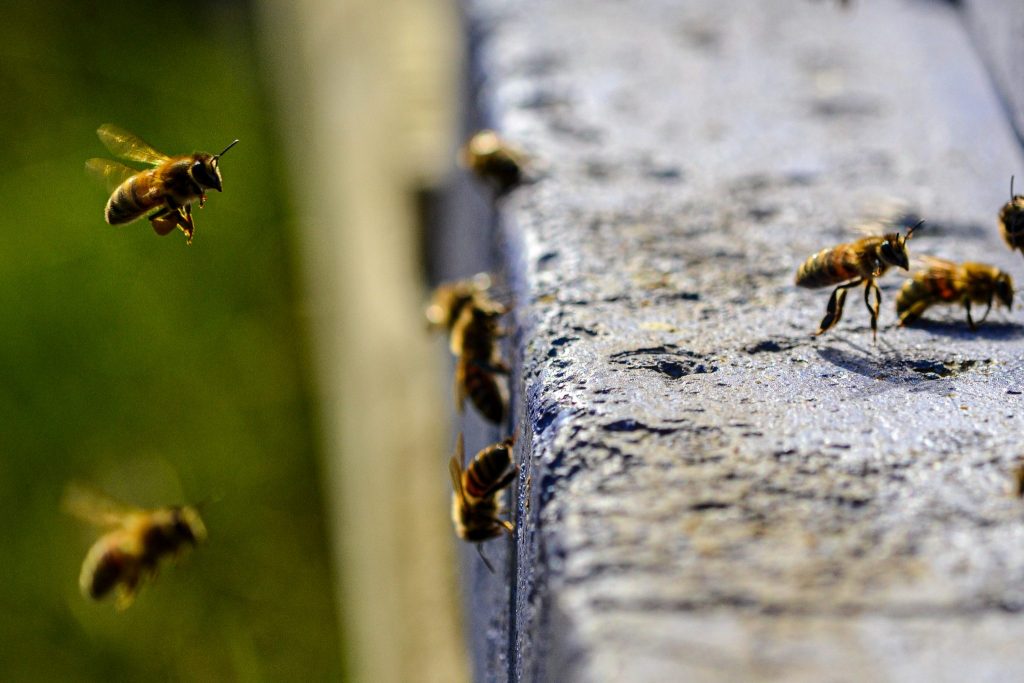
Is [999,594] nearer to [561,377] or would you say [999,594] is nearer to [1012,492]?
[1012,492]

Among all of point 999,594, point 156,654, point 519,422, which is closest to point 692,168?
point 519,422

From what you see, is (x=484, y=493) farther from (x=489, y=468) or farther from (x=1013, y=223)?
(x=1013, y=223)

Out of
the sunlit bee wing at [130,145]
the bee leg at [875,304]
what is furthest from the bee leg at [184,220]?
the bee leg at [875,304]

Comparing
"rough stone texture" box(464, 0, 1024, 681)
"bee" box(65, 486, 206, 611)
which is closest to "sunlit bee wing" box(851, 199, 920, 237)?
"rough stone texture" box(464, 0, 1024, 681)

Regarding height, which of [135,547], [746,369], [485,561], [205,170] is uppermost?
[205,170]

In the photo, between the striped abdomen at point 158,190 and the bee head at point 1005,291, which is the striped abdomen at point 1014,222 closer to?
the bee head at point 1005,291

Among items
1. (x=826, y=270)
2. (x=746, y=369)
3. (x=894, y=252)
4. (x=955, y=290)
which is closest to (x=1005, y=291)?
(x=955, y=290)

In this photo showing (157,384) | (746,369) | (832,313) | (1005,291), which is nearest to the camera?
(746,369)
